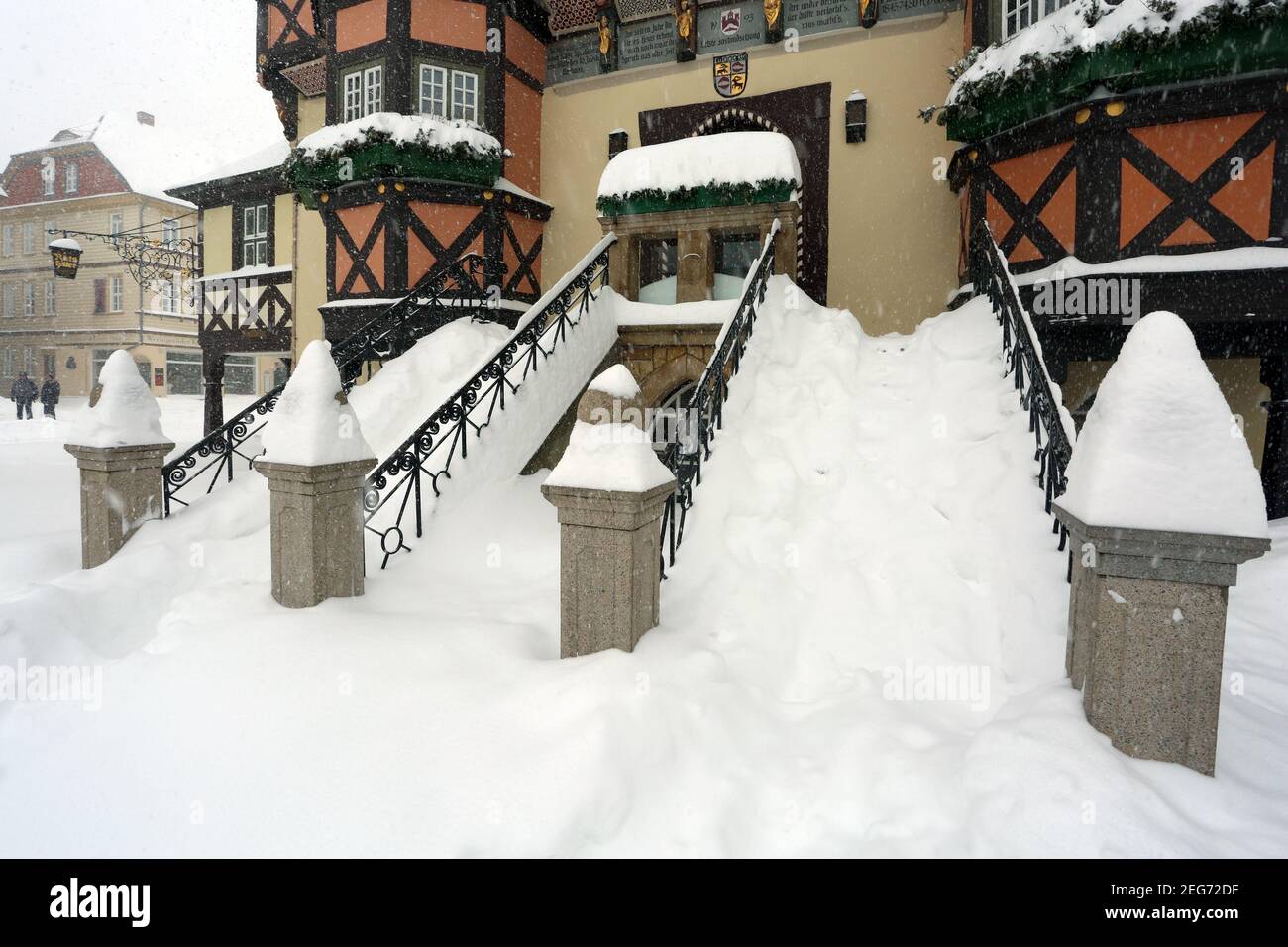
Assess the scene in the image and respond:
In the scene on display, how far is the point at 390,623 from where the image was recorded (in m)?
4.53

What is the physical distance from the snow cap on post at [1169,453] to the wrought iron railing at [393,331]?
27.7ft

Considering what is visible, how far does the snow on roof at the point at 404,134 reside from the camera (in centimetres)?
1101

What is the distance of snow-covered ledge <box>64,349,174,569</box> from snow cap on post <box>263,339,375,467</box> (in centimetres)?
250

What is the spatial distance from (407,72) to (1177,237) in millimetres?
11321

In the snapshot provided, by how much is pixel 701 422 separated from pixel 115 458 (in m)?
5.50

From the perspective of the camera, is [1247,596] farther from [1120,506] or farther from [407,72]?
[407,72]

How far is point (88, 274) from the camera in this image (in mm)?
33281

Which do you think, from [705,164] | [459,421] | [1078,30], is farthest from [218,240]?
[1078,30]

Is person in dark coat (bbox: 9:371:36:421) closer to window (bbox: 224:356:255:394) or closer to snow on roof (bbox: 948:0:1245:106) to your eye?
window (bbox: 224:356:255:394)

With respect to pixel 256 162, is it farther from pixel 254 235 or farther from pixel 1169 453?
pixel 1169 453

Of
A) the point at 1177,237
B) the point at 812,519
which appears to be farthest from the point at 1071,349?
the point at 812,519

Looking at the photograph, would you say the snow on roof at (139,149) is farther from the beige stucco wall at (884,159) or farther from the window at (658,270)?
the beige stucco wall at (884,159)

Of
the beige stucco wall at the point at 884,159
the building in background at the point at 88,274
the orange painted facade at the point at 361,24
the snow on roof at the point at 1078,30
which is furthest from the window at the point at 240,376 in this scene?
the snow on roof at the point at 1078,30
